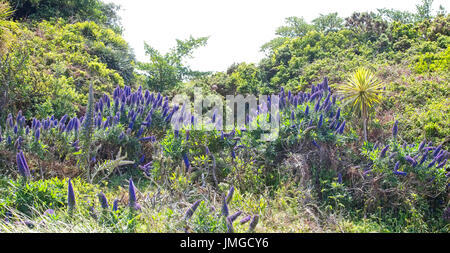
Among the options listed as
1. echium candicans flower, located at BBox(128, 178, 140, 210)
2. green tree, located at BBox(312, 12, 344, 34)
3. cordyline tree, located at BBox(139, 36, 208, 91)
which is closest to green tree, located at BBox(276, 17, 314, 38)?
green tree, located at BBox(312, 12, 344, 34)

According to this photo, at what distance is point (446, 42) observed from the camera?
11.1 meters

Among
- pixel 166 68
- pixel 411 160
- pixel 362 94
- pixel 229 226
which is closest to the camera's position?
pixel 229 226

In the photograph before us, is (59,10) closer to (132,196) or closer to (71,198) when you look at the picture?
(71,198)

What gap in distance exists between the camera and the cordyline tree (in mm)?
13336

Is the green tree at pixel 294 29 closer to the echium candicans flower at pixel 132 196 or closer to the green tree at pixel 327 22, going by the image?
the green tree at pixel 327 22

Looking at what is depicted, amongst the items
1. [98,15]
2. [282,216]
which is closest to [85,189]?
[282,216]

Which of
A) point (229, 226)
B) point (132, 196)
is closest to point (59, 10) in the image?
point (132, 196)

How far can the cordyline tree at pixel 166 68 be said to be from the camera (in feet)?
43.8

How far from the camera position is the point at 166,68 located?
1341 cm

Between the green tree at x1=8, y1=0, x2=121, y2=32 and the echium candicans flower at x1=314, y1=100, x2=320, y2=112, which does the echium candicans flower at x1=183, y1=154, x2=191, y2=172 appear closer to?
the echium candicans flower at x1=314, y1=100, x2=320, y2=112

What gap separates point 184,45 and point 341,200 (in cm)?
1095

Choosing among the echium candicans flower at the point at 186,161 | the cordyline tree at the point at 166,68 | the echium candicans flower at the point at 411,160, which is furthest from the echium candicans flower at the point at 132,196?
the cordyline tree at the point at 166,68
